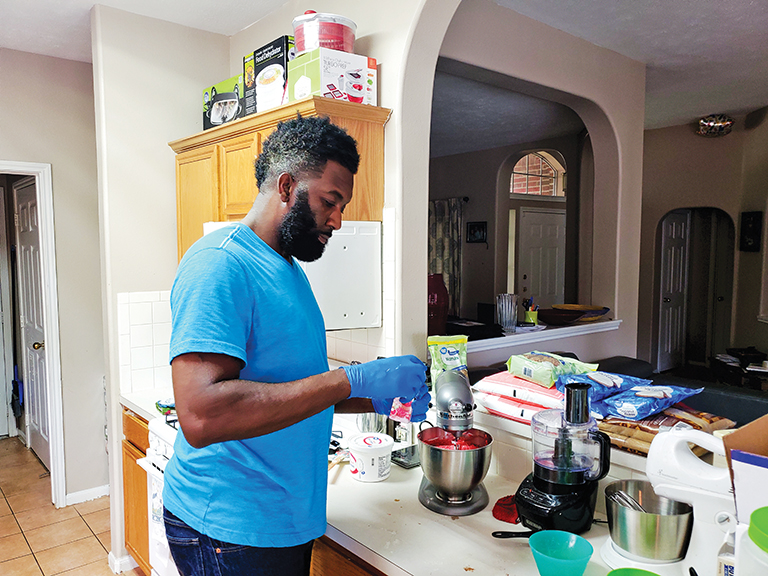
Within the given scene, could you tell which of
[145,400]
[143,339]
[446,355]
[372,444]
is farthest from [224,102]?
[372,444]

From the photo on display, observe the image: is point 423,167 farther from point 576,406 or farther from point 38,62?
point 38,62

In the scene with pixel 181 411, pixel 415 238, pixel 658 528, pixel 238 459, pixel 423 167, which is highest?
pixel 423 167

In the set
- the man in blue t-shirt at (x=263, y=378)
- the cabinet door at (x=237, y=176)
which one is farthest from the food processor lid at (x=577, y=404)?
the cabinet door at (x=237, y=176)

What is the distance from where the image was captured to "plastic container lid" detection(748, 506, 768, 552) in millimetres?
754

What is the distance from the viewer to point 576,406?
4.41 ft

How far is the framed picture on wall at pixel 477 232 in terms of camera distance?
6582 millimetres

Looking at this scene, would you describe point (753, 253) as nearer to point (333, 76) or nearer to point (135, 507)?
point (333, 76)

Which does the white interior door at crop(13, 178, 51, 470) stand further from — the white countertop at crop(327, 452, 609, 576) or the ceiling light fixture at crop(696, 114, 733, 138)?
the ceiling light fixture at crop(696, 114, 733, 138)

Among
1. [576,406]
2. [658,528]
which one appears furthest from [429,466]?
[658,528]

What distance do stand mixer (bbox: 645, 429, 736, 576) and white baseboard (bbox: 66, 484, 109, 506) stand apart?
3.46 metres

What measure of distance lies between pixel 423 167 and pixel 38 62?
2.49 meters

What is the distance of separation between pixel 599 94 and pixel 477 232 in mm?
3311

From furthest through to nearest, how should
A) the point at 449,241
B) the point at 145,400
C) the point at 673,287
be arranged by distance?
the point at 449,241 < the point at 673,287 < the point at 145,400

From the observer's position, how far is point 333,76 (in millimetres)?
1967
